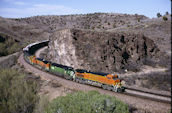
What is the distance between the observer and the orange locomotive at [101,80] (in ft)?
73.8

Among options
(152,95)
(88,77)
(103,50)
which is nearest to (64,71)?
(88,77)

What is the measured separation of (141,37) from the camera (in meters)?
41.2

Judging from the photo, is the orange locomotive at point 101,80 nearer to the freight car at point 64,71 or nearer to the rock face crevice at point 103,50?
the freight car at point 64,71

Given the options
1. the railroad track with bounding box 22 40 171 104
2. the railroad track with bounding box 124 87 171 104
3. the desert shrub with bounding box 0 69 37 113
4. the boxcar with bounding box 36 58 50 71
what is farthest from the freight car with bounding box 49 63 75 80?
the railroad track with bounding box 124 87 171 104

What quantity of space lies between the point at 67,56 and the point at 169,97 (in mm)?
26376

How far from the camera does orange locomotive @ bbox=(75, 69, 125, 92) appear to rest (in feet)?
73.8

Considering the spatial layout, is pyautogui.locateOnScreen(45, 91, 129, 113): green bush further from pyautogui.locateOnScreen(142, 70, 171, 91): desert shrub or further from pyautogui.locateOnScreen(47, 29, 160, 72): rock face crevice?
pyautogui.locateOnScreen(47, 29, 160, 72): rock face crevice

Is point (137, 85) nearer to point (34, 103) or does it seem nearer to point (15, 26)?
point (34, 103)

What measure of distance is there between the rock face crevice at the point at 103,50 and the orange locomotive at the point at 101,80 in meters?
7.68

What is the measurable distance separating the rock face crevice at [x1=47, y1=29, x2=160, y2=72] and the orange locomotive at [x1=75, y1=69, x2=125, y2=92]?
25.2 feet

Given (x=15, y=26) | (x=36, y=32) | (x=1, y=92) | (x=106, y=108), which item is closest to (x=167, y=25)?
(x=106, y=108)

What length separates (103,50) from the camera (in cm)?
3766

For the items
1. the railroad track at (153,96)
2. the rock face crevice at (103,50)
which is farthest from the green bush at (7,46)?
the railroad track at (153,96)

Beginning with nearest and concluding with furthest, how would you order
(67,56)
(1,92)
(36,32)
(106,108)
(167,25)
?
(106,108) < (1,92) < (67,56) < (167,25) < (36,32)
